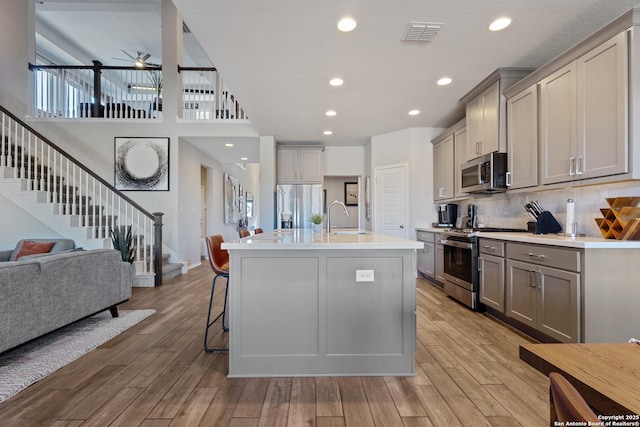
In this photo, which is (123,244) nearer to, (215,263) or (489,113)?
(215,263)

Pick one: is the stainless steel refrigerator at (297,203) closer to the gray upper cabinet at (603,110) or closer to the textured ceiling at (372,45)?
the textured ceiling at (372,45)

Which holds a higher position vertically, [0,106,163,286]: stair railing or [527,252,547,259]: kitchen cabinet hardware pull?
[0,106,163,286]: stair railing

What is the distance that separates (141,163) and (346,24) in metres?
4.81

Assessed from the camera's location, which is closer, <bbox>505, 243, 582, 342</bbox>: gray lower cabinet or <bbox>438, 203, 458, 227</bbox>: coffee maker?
<bbox>505, 243, 582, 342</bbox>: gray lower cabinet

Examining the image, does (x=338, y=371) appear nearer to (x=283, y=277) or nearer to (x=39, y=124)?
(x=283, y=277)

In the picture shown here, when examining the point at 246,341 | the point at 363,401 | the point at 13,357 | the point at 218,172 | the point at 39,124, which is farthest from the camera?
the point at 218,172

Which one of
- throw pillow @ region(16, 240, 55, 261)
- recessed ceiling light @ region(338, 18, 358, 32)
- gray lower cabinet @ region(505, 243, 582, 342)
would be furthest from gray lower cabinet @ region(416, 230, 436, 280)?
throw pillow @ region(16, 240, 55, 261)

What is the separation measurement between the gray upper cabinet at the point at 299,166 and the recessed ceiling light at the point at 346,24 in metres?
3.89

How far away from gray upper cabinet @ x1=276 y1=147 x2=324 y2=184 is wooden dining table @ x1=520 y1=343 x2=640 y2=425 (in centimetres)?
579

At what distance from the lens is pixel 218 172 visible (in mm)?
8617

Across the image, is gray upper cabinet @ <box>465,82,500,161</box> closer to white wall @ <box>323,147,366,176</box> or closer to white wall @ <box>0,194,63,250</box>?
white wall @ <box>323,147,366,176</box>

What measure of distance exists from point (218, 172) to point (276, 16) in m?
6.61

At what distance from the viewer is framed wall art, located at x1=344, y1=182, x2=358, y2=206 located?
9297mm

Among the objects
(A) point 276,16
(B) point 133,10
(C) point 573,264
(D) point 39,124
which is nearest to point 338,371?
(C) point 573,264
